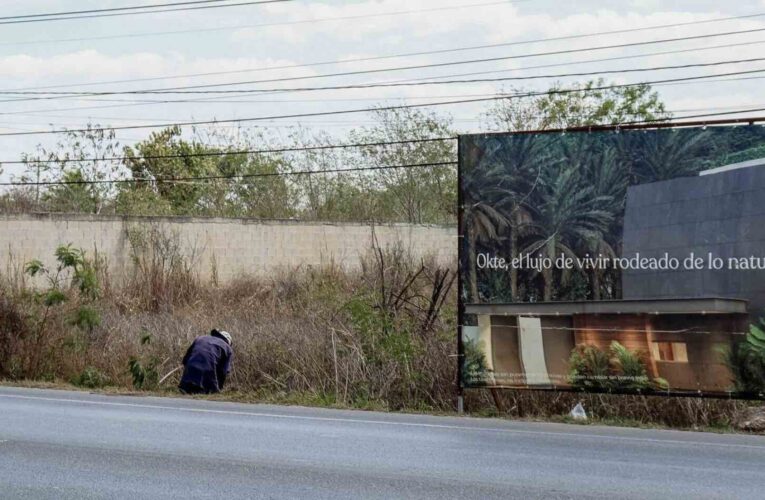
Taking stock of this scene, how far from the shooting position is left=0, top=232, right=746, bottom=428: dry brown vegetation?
14.4 m

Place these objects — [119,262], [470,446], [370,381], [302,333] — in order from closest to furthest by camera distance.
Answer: [470,446], [370,381], [302,333], [119,262]

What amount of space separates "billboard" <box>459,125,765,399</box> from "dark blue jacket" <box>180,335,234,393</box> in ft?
13.8

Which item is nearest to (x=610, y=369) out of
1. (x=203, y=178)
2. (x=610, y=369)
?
(x=610, y=369)

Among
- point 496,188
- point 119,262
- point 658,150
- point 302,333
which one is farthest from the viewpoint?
point 119,262

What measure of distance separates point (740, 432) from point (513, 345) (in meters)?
2.97

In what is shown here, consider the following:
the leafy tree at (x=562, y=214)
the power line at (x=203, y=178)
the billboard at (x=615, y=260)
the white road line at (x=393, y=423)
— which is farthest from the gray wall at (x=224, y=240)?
the white road line at (x=393, y=423)

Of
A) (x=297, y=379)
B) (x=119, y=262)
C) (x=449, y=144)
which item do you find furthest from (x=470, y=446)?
(x=449, y=144)

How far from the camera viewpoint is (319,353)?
17.0m

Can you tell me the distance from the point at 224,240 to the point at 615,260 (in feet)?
72.2

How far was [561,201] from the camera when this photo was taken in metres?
14.1

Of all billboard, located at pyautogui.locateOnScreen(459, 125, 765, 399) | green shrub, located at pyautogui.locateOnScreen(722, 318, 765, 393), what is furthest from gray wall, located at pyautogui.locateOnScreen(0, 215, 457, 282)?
green shrub, located at pyautogui.locateOnScreen(722, 318, 765, 393)

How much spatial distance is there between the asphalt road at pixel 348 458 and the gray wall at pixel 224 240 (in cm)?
1573

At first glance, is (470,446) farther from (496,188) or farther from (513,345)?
(496,188)

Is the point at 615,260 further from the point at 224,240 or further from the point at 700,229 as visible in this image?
the point at 224,240
